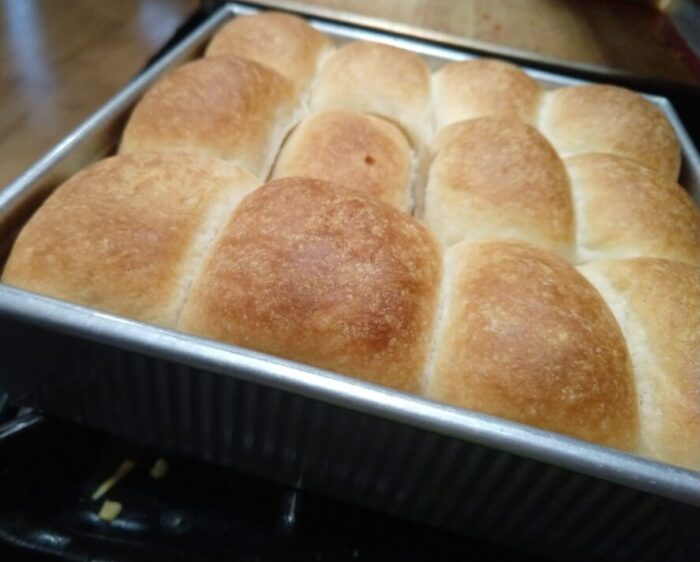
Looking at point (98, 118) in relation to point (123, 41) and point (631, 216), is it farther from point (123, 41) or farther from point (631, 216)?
point (123, 41)

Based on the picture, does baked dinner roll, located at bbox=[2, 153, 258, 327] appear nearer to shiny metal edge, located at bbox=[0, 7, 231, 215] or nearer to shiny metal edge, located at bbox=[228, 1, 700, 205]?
shiny metal edge, located at bbox=[0, 7, 231, 215]

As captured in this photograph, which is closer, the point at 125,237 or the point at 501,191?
the point at 125,237

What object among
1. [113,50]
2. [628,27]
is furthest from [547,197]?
[113,50]

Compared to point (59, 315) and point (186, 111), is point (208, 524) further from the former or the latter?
point (186, 111)

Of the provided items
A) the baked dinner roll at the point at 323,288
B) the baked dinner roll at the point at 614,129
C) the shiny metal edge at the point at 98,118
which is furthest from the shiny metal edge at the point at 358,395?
the baked dinner roll at the point at 614,129

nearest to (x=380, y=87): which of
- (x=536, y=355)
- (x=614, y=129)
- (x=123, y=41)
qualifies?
(x=614, y=129)

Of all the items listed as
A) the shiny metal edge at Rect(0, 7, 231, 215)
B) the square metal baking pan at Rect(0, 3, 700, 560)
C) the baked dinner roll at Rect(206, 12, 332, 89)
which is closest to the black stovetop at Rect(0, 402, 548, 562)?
the square metal baking pan at Rect(0, 3, 700, 560)
